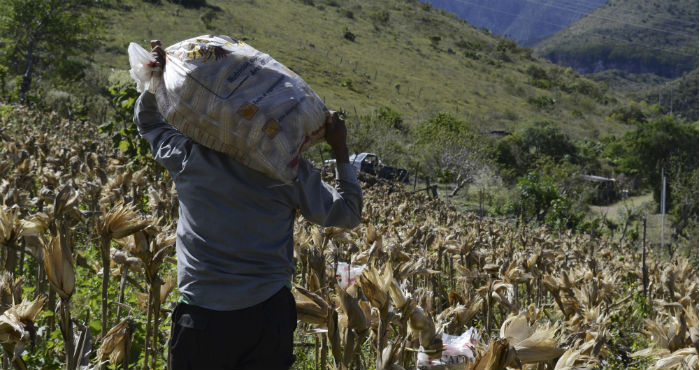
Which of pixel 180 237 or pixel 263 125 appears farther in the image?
pixel 180 237

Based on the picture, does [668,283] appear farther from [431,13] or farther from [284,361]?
[431,13]

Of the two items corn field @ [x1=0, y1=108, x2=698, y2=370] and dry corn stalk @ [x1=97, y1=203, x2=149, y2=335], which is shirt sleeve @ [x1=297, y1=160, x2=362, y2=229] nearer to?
corn field @ [x1=0, y1=108, x2=698, y2=370]

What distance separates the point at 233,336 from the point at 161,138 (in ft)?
2.81

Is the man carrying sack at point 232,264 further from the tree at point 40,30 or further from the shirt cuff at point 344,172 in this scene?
the tree at point 40,30

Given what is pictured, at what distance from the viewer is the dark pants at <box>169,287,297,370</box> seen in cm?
204

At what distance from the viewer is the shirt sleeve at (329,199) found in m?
2.16

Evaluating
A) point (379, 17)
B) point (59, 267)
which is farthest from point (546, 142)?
point (59, 267)

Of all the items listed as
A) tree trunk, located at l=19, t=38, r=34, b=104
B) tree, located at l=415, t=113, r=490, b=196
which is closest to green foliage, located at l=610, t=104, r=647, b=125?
tree, located at l=415, t=113, r=490, b=196

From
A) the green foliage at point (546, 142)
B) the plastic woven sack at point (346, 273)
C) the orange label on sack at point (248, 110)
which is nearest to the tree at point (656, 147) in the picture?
the green foliage at point (546, 142)

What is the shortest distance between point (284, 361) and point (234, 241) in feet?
1.65

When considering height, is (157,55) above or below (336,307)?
above

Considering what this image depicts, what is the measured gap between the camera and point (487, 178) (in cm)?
2572

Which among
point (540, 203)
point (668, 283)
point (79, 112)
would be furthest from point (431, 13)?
point (668, 283)

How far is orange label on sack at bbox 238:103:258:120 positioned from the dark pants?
67cm
